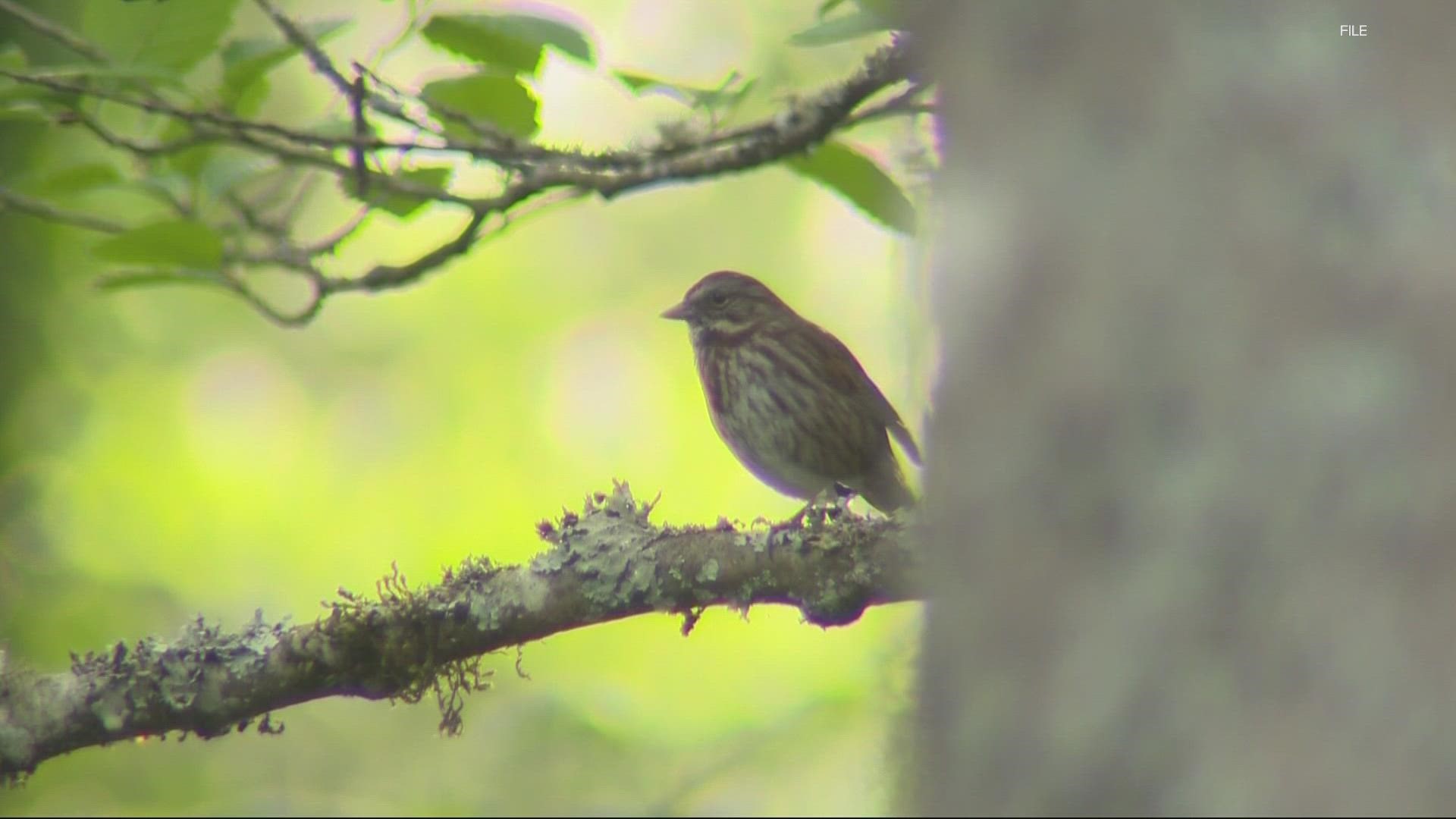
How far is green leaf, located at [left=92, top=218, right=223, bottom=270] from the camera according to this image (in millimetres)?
3408

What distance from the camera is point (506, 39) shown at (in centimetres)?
327

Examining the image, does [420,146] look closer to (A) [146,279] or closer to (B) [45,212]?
(A) [146,279]

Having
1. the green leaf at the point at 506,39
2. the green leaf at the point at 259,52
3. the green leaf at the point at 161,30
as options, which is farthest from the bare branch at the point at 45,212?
the green leaf at the point at 506,39

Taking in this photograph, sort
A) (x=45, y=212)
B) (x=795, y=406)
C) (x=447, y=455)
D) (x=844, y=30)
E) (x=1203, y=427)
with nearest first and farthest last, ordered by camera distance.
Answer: (x=1203, y=427)
(x=844, y=30)
(x=45, y=212)
(x=795, y=406)
(x=447, y=455)

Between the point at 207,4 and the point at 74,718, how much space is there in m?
1.63

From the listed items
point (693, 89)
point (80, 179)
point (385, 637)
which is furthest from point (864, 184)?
point (80, 179)

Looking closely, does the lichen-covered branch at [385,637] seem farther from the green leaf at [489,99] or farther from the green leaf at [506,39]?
the green leaf at [506,39]

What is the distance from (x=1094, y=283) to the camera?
159 cm

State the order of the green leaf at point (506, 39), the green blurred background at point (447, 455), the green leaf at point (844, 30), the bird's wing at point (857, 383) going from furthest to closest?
1. the green blurred background at point (447, 455)
2. the bird's wing at point (857, 383)
3. the green leaf at point (506, 39)
4. the green leaf at point (844, 30)

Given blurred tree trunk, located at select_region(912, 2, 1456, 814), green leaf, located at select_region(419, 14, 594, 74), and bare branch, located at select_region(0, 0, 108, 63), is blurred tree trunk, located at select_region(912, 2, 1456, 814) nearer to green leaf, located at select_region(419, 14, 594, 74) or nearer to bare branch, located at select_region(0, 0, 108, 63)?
green leaf, located at select_region(419, 14, 594, 74)

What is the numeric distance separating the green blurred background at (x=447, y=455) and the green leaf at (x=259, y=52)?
4.65 feet

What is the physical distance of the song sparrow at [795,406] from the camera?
5516mm

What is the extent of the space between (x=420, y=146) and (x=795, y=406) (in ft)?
7.33

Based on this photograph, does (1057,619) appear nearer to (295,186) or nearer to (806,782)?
(295,186)
